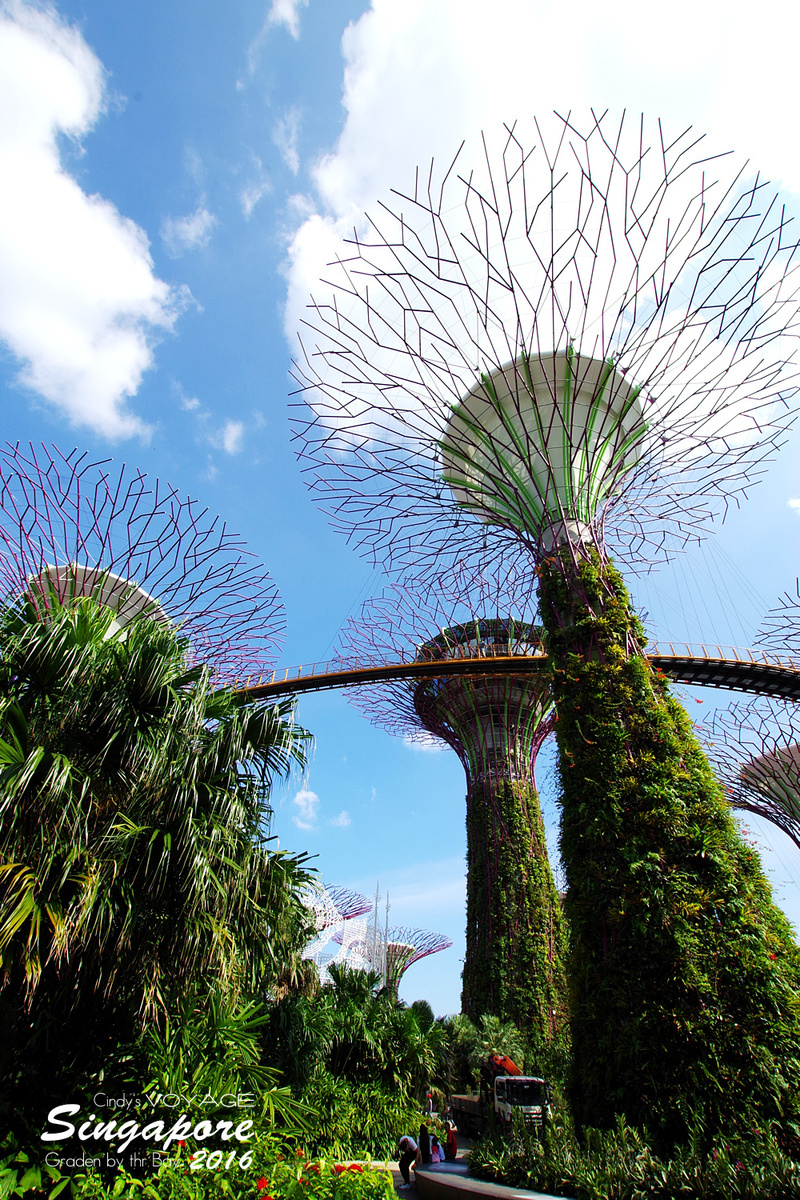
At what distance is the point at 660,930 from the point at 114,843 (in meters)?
5.37

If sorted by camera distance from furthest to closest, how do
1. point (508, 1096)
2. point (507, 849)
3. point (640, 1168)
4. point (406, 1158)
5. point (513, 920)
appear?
point (507, 849), point (513, 920), point (508, 1096), point (406, 1158), point (640, 1168)

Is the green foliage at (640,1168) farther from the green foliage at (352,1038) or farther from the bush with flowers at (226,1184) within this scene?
the green foliage at (352,1038)

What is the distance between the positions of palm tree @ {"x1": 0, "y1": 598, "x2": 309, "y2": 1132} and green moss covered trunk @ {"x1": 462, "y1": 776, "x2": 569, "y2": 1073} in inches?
523

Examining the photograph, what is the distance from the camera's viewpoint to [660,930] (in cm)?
683

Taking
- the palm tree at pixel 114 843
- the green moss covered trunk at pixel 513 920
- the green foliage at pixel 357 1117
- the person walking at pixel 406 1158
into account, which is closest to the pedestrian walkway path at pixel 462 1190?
the person walking at pixel 406 1158

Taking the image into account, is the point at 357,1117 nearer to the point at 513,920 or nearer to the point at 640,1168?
the point at 513,920

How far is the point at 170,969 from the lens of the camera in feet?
19.6

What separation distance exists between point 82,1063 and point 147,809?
2.12 meters

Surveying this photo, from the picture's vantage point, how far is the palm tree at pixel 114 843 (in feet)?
18.3

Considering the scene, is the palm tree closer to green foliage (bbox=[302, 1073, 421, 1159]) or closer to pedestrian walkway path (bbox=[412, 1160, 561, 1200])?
pedestrian walkway path (bbox=[412, 1160, 561, 1200])

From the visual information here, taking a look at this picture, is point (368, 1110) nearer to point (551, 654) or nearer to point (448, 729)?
point (551, 654)

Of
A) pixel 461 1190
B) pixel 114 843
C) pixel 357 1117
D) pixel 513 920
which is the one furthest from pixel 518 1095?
pixel 114 843

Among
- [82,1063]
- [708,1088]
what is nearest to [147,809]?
[82,1063]

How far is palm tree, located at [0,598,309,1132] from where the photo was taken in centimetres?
559
